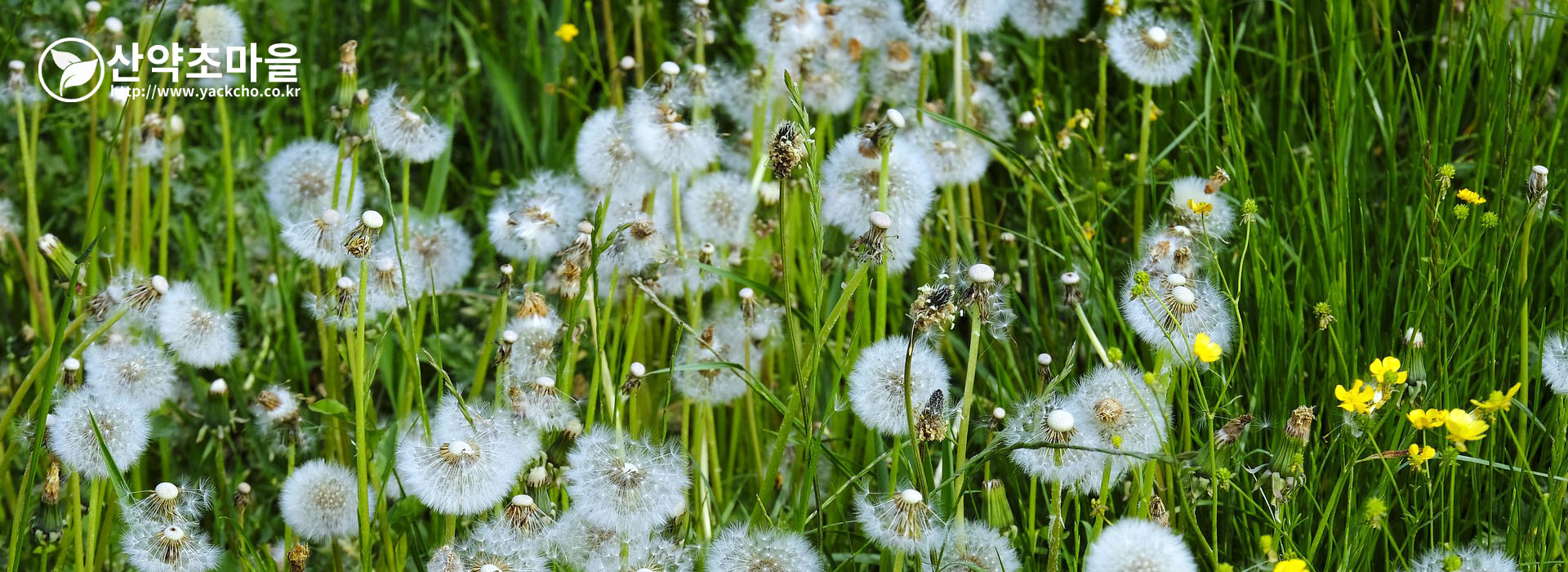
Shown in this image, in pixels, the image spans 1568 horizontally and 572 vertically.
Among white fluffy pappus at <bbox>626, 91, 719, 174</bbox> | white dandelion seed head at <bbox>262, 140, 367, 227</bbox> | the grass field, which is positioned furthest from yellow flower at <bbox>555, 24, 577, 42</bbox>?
white fluffy pappus at <bbox>626, 91, 719, 174</bbox>

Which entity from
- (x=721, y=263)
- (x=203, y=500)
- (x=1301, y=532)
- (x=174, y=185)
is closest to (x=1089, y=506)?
(x=1301, y=532)

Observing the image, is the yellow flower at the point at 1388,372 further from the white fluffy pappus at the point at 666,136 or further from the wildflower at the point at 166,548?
the wildflower at the point at 166,548

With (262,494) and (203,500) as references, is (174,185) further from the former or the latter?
(203,500)

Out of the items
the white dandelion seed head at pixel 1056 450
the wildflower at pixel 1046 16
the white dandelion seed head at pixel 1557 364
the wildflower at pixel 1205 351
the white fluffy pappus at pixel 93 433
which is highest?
the wildflower at pixel 1046 16

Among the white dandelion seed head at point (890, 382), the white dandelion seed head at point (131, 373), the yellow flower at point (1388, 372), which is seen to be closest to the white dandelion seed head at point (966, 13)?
the white dandelion seed head at point (890, 382)

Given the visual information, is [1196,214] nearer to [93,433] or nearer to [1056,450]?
[1056,450]

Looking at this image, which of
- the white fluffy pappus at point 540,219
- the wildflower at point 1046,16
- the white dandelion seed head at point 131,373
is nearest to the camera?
the white dandelion seed head at point 131,373
